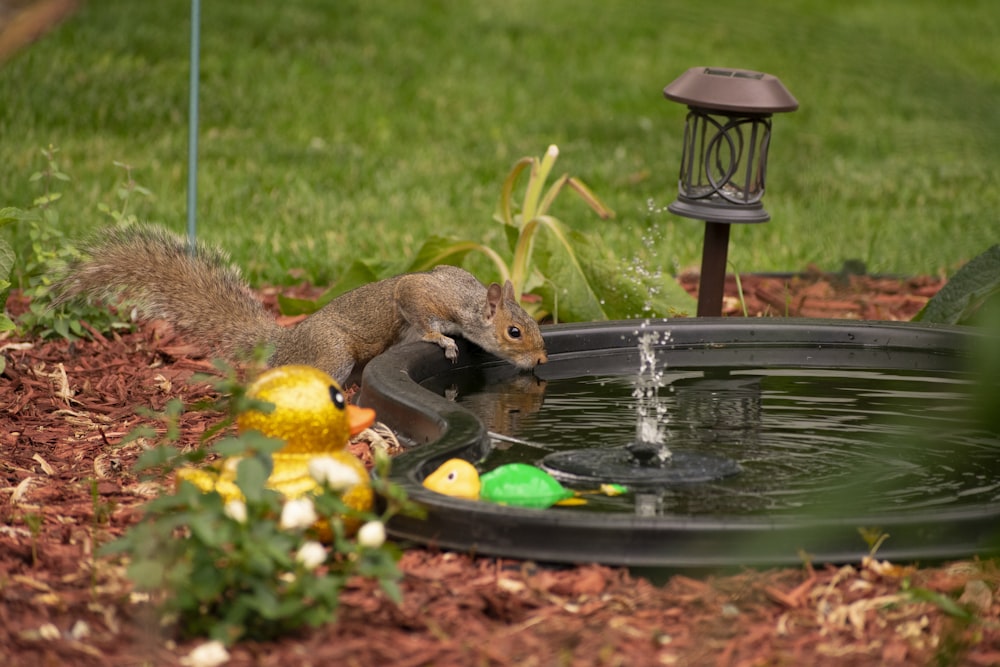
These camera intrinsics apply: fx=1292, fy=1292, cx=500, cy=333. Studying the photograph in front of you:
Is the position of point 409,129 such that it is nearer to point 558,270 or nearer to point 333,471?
point 558,270

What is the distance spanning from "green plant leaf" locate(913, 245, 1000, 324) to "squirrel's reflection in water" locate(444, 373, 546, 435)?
134 centimetres

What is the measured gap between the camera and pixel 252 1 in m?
11.8

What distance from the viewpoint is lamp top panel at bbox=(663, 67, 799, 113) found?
409 cm

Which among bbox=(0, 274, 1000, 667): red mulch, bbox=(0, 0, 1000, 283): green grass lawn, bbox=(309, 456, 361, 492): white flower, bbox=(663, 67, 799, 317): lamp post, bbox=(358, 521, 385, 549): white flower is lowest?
bbox=(0, 0, 1000, 283): green grass lawn

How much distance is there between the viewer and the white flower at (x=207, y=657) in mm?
1955

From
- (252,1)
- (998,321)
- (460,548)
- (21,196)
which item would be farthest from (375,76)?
(998,321)

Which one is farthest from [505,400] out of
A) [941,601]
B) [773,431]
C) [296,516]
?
[941,601]

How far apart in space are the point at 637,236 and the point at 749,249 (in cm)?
56

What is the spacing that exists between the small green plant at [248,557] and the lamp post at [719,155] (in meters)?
2.36

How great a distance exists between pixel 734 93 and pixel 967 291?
0.97 metres

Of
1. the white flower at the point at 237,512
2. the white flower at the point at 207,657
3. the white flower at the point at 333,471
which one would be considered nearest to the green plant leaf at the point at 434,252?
the white flower at the point at 333,471

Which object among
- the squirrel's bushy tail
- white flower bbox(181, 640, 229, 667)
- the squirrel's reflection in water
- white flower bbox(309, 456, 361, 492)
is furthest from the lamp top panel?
white flower bbox(181, 640, 229, 667)

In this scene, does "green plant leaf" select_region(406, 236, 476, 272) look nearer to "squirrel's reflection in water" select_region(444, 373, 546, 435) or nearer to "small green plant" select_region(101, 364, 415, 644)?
"squirrel's reflection in water" select_region(444, 373, 546, 435)

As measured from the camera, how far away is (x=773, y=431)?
130 inches
